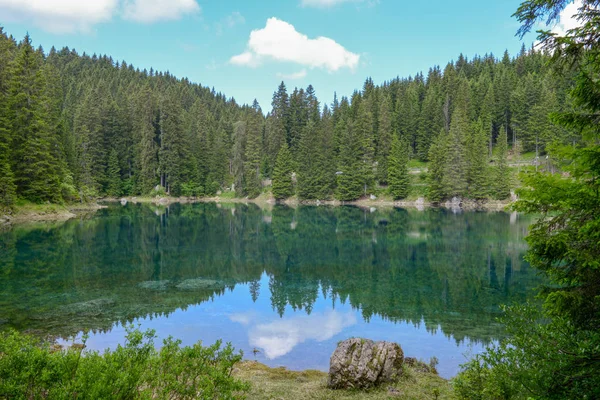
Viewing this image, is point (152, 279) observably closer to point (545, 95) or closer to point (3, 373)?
point (3, 373)

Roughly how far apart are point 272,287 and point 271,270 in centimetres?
422

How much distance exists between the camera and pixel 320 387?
387 inches

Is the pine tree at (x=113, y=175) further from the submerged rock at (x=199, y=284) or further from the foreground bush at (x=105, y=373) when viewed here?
the foreground bush at (x=105, y=373)

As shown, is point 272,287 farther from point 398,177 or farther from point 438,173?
point 398,177

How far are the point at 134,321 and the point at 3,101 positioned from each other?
41.8 metres

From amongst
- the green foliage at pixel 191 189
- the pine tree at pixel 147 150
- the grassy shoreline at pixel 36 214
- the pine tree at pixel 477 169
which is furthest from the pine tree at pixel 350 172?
the grassy shoreline at pixel 36 214

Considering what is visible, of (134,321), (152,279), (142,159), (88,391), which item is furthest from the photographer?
(142,159)

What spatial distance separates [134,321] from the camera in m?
16.6

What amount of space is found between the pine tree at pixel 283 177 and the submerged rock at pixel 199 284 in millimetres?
64972

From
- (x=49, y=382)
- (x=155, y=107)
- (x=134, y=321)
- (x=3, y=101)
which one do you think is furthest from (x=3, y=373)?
(x=155, y=107)

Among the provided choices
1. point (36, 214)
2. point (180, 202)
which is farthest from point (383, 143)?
point (36, 214)

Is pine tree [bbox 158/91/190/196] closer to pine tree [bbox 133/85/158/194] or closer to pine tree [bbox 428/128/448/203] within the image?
pine tree [bbox 133/85/158/194]

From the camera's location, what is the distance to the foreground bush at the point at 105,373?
4.90 m

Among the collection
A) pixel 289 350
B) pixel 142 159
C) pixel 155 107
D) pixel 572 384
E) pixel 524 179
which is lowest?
pixel 289 350
